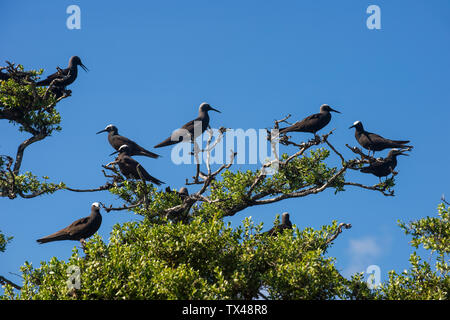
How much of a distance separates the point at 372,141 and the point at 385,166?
1.43 m

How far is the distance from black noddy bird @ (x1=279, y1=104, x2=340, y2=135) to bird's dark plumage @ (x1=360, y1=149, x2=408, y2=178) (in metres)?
2.16

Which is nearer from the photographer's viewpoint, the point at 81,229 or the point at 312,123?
the point at 81,229

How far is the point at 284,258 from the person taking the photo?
1044 centimetres

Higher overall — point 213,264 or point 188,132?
point 188,132

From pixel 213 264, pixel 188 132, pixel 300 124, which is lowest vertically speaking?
pixel 213 264

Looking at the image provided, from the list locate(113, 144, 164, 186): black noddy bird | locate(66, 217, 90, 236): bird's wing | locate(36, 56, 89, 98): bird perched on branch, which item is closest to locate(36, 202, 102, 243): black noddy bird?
locate(66, 217, 90, 236): bird's wing

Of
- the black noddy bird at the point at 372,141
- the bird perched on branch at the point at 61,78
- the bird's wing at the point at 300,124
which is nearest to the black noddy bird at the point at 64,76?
the bird perched on branch at the point at 61,78

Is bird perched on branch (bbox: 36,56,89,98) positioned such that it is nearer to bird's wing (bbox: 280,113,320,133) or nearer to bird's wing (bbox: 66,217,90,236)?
bird's wing (bbox: 66,217,90,236)

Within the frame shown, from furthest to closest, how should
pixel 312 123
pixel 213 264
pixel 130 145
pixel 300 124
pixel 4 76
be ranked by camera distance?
pixel 4 76 → pixel 130 145 → pixel 312 123 → pixel 300 124 → pixel 213 264

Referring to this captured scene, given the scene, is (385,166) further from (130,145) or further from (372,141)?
(130,145)

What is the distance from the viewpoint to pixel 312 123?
52.0 ft

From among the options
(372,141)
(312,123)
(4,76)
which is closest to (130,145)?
(4,76)

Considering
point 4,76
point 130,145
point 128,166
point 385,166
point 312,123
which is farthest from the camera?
point 4,76
